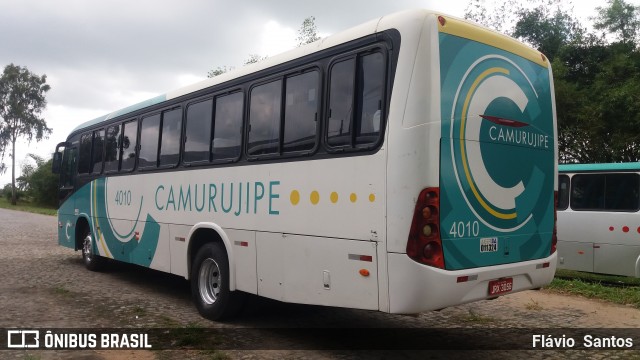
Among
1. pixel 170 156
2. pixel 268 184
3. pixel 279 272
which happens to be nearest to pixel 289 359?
pixel 279 272

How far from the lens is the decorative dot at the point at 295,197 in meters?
5.48

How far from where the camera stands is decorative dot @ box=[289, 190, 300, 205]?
5480mm

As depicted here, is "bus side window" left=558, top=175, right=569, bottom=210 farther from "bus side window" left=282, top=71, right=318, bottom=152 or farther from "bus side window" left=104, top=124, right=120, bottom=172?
"bus side window" left=104, top=124, right=120, bottom=172

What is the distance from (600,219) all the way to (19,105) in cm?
5737

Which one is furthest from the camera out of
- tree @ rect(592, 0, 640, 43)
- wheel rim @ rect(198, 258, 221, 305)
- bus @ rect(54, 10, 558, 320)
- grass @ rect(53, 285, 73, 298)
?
tree @ rect(592, 0, 640, 43)

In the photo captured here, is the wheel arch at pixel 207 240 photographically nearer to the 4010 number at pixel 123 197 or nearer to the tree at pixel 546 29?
the 4010 number at pixel 123 197

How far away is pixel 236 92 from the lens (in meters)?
6.68

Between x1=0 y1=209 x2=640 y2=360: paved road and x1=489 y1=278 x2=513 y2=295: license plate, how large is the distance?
Answer: 2.90 ft

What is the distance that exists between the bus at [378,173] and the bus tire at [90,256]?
4.02m

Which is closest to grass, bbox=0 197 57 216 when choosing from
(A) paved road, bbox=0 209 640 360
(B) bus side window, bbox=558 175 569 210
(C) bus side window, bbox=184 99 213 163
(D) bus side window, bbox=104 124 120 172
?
(D) bus side window, bbox=104 124 120 172

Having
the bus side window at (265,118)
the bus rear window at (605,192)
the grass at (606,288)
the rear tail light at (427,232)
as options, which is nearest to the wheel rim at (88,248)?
the bus side window at (265,118)

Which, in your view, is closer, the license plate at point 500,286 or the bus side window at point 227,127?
the license plate at point 500,286

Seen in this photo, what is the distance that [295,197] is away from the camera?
5.51 metres

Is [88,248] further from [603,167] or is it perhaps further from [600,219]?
[603,167]
